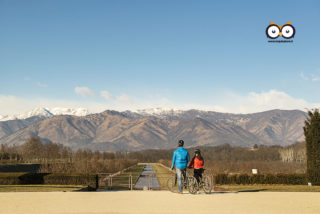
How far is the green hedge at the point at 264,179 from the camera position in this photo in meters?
35.4

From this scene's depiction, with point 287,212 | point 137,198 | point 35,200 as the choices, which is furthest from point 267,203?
point 35,200

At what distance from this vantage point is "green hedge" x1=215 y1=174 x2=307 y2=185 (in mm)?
35406

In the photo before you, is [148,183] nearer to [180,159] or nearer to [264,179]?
[264,179]

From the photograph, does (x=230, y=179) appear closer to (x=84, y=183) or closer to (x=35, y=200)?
(x=84, y=183)

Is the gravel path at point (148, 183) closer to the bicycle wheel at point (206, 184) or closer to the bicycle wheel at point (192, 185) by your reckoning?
the bicycle wheel at point (206, 184)

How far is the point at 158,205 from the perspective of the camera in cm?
1784

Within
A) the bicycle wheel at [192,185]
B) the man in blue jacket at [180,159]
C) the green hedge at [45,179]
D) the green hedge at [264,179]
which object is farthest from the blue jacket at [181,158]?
the green hedge at [264,179]

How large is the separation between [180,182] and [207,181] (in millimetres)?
1826

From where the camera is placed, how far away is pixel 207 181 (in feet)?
74.0

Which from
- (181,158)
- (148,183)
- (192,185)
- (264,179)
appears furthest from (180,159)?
(148,183)

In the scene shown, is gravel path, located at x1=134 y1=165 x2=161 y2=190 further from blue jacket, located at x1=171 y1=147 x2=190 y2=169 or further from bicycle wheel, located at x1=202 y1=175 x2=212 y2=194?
blue jacket, located at x1=171 y1=147 x2=190 y2=169

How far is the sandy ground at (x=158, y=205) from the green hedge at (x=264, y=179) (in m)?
15.3

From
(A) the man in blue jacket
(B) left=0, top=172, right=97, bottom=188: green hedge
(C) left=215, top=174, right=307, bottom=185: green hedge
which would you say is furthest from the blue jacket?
(C) left=215, top=174, right=307, bottom=185: green hedge

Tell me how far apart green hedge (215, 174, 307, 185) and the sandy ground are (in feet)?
50.1
